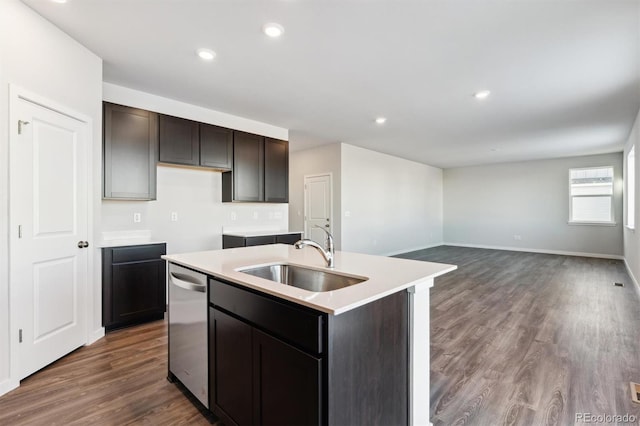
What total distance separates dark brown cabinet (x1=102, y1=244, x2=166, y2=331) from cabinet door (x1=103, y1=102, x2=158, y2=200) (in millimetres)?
623

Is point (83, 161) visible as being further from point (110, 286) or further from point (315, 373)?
point (315, 373)

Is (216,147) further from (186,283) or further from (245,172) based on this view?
(186,283)

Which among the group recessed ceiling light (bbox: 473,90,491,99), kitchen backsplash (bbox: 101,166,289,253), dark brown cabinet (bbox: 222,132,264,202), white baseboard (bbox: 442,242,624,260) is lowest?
white baseboard (bbox: 442,242,624,260)

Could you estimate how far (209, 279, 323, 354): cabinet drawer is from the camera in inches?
44.6

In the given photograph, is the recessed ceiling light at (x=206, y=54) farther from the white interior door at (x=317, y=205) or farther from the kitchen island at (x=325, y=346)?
the white interior door at (x=317, y=205)

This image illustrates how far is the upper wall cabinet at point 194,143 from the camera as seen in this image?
3.69m

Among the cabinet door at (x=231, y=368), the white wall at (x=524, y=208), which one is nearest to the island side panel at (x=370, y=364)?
the cabinet door at (x=231, y=368)

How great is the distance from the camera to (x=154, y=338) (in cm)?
293

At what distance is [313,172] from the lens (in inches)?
272

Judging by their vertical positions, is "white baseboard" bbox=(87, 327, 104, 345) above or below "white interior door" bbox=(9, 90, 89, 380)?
below

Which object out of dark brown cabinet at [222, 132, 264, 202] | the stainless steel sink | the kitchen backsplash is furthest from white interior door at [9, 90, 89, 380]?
dark brown cabinet at [222, 132, 264, 202]

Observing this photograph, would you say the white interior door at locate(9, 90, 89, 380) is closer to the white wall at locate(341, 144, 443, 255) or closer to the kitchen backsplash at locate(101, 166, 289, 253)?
the kitchen backsplash at locate(101, 166, 289, 253)

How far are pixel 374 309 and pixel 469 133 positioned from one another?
524 cm

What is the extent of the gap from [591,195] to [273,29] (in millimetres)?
8946
